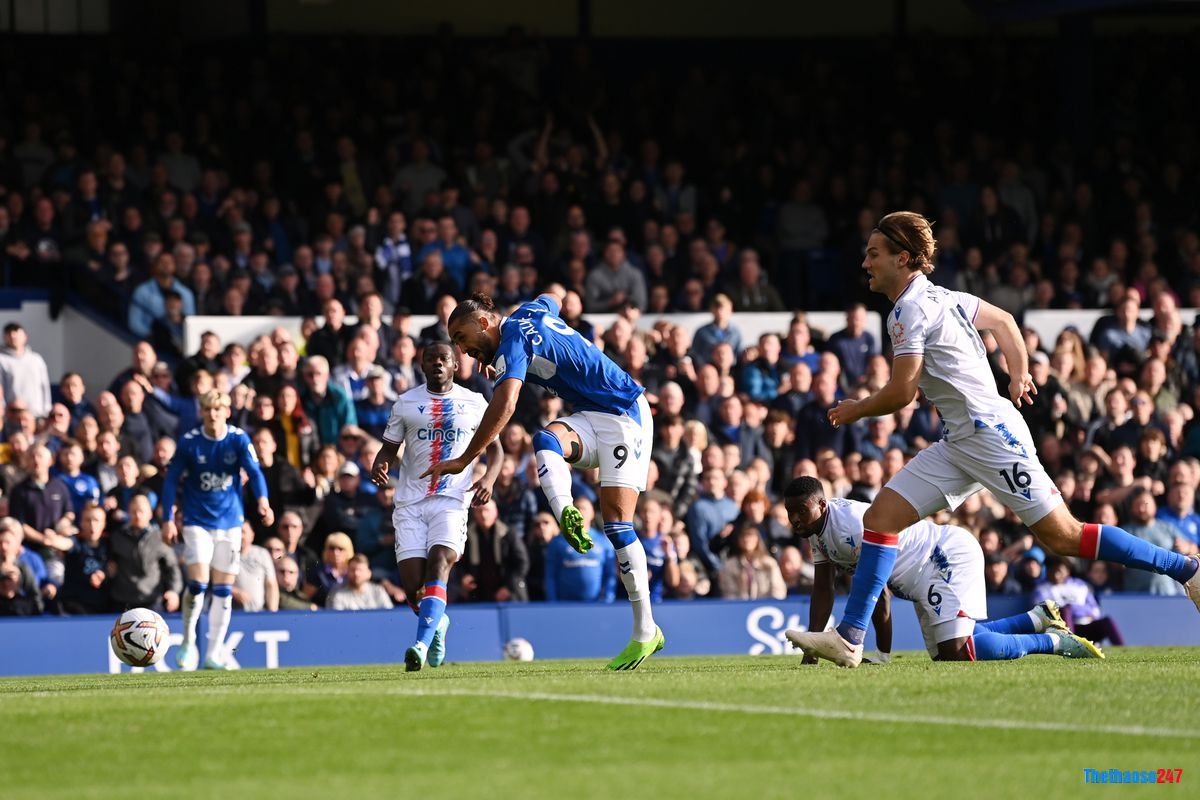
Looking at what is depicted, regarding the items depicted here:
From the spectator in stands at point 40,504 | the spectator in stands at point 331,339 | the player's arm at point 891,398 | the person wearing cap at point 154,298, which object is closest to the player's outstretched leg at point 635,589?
the player's arm at point 891,398

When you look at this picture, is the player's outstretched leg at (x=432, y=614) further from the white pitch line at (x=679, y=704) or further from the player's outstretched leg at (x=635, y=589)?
the white pitch line at (x=679, y=704)

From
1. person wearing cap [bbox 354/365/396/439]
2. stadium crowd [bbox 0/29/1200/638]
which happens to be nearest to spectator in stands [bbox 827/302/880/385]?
stadium crowd [bbox 0/29/1200/638]

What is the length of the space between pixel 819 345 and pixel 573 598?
15.6ft

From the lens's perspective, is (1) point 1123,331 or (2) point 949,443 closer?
(2) point 949,443

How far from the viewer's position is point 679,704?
28.4ft

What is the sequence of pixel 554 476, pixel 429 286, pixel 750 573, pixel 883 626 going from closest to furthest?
1. pixel 554 476
2. pixel 883 626
3. pixel 750 573
4. pixel 429 286

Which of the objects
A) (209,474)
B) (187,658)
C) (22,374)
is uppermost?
(22,374)

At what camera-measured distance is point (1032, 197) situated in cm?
2434

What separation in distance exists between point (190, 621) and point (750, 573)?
5210mm

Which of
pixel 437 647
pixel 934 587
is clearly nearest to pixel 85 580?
pixel 437 647

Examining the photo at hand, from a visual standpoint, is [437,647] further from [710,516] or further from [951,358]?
[710,516]

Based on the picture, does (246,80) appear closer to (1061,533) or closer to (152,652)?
(152,652)

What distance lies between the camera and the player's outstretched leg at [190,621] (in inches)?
623

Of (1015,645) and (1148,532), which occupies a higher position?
(1148,532)
